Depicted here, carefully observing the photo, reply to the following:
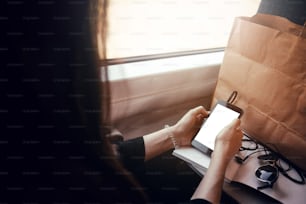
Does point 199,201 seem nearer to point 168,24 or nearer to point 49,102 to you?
point 49,102

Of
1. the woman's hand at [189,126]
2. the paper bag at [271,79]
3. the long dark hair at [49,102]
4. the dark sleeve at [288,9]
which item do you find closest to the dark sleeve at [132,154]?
the woman's hand at [189,126]

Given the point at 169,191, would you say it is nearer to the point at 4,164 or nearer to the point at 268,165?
the point at 268,165

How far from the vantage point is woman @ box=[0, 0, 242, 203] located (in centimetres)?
48

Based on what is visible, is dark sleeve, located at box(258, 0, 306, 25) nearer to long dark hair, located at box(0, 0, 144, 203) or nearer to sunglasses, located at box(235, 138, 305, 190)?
sunglasses, located at box(235, 138, 305, 190)

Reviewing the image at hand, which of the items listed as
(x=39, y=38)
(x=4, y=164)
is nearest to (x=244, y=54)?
(x=39, y=38)

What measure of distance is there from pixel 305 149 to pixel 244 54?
0.34 meters

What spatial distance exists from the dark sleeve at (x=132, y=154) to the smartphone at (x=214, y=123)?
173mm

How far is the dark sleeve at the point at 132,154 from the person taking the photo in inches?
32.2

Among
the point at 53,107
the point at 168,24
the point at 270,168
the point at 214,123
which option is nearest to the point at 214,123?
the point at 214,123

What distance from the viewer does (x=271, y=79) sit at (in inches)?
31.1

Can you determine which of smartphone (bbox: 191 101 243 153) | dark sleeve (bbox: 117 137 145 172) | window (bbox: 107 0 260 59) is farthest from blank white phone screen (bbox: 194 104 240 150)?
window (bbox: 107 0 260 59)

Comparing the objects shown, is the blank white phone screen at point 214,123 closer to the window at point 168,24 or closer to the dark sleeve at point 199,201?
the dark sleeve at point 199,201

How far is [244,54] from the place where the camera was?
0.87 metres

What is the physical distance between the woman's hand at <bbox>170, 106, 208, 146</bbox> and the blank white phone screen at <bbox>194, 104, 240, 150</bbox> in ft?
0.17
